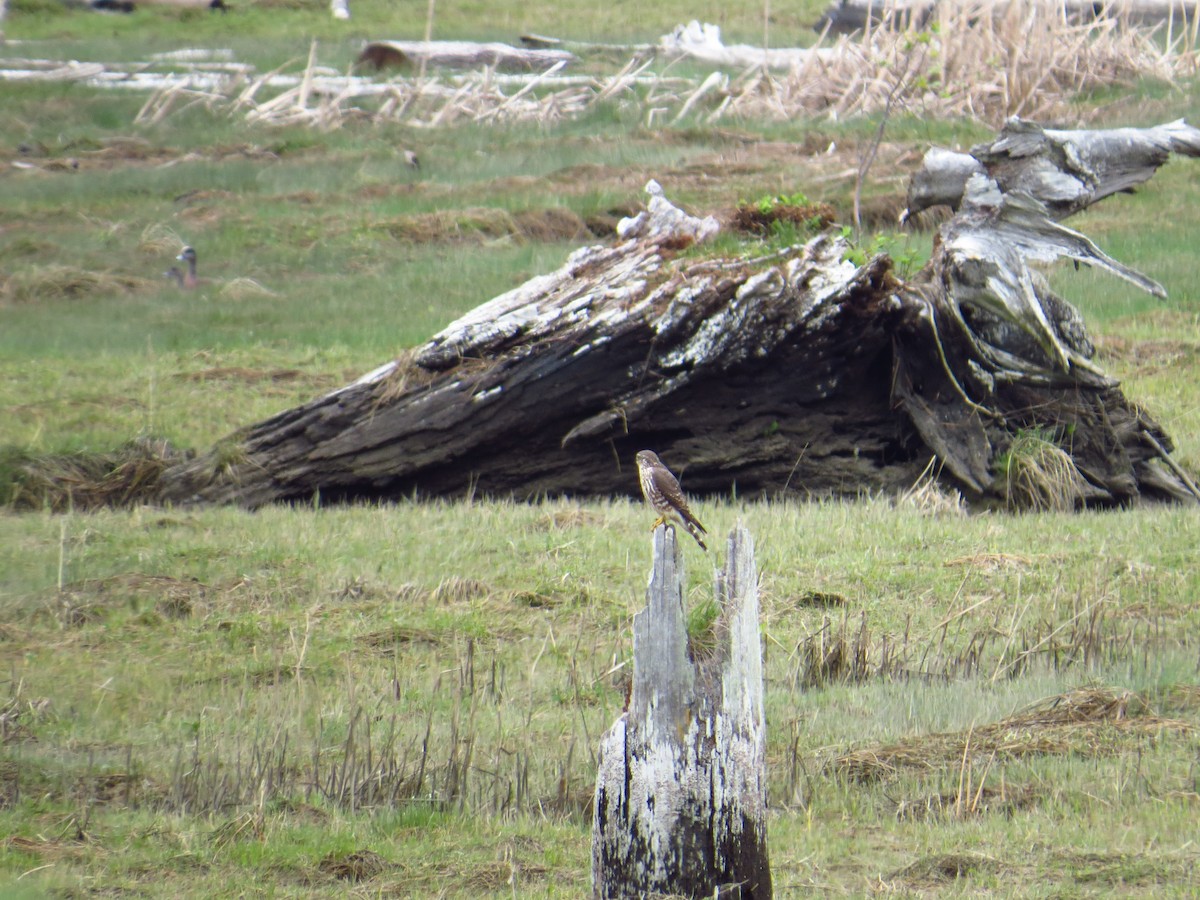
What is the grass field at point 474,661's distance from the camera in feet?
19.8

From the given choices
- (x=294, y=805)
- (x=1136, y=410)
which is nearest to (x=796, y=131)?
(x=1136, y=410)

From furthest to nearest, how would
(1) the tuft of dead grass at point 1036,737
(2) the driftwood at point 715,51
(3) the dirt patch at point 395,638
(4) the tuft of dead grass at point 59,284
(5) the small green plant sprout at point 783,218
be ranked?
(2) the driftwood at point 715,51
(4) the tuft of dead grass at point 59,284
(5) the small green plant sprout at point 783,218
(3) the dirt patch at point 395,638
(1) the tuft of dead grass at point 1036,737

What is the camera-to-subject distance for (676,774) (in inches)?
202

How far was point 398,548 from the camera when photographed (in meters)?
10.5

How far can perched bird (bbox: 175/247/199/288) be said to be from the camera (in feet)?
63.3

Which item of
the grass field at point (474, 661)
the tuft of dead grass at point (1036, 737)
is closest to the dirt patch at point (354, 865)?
the grass field at point (474, 661)

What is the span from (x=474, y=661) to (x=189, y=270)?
40.5ft

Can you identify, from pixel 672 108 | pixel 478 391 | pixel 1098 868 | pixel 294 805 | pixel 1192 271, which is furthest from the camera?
pixel 672 108

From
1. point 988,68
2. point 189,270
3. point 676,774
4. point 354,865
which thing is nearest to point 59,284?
point 189,270

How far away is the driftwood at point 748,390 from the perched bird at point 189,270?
737 centimetres

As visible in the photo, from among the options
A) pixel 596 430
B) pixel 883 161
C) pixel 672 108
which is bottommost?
pixel 596 430

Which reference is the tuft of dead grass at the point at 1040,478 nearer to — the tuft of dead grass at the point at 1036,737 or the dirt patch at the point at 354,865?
the tuft of dead grass at the point at 1036,737

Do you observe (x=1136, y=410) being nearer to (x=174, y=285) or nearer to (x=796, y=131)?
(x=174, y=285)

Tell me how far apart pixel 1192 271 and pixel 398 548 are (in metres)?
12.9
